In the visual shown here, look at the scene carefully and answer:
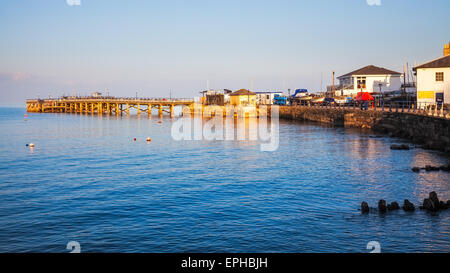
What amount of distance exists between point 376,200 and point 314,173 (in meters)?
8.27

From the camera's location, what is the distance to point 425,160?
31.2 meters

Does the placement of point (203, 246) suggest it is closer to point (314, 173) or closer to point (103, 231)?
point (103, 231)

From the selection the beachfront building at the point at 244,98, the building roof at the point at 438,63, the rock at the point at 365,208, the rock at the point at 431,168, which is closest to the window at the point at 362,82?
the building roof at the point at 438,63

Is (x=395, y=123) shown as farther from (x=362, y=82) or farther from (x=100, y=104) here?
(x=100, y=104)

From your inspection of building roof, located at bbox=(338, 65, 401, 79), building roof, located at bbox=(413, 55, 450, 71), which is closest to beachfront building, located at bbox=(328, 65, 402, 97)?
building roof, located at bbox=(338, 65, 401, 79)

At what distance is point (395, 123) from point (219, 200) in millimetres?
37317

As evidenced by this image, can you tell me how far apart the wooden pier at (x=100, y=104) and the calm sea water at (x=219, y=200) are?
8599 centimetres

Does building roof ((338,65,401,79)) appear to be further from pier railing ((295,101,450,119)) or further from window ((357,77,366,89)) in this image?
pier railing ((295,101,450,119))

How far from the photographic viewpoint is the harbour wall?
120ft

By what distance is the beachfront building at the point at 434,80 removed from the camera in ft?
164

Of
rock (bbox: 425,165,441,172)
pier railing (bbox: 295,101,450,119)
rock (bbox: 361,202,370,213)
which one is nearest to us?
rock (bbox: 361,202,370,213)

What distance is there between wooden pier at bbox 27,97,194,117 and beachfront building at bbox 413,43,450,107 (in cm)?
8047

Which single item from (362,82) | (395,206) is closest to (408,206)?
(395,206)

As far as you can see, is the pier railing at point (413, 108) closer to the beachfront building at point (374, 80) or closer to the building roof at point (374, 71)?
the beachfront building at point (374, 80)
